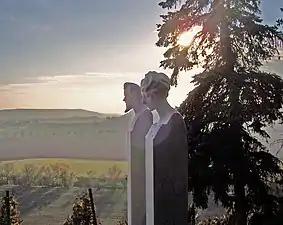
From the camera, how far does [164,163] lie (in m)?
2.03

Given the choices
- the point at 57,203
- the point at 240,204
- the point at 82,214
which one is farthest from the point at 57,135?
the point at 240,204

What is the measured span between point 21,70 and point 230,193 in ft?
7.72

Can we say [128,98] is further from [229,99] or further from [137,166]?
[229,99]

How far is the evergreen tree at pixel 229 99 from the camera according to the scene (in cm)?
424

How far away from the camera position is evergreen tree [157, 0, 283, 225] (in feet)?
Result: 13.9

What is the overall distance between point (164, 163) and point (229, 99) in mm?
2373

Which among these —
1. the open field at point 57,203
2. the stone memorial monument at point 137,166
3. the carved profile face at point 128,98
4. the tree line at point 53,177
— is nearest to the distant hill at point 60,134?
the tree line at point 53,177

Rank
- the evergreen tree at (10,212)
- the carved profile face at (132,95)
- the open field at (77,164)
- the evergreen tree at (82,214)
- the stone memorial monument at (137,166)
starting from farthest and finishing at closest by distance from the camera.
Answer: the open field at (77,164), the evergreen tree at (82,214), the evergreen tree at (10,212), the carved profile face at (132,95), the stone memorial monument at (137,166)

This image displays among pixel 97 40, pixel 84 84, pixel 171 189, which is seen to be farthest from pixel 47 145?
pixel 171 189

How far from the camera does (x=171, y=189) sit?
205 cm

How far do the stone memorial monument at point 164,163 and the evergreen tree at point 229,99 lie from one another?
214cm

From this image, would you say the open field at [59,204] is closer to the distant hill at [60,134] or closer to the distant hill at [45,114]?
the distant hill at [60,134]

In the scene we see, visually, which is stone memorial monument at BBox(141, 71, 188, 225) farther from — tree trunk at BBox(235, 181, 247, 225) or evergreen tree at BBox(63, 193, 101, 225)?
evergreen tree at BBox(63, 193, 101, 225)

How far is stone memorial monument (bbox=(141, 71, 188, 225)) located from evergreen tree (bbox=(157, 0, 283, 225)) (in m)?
2.14
